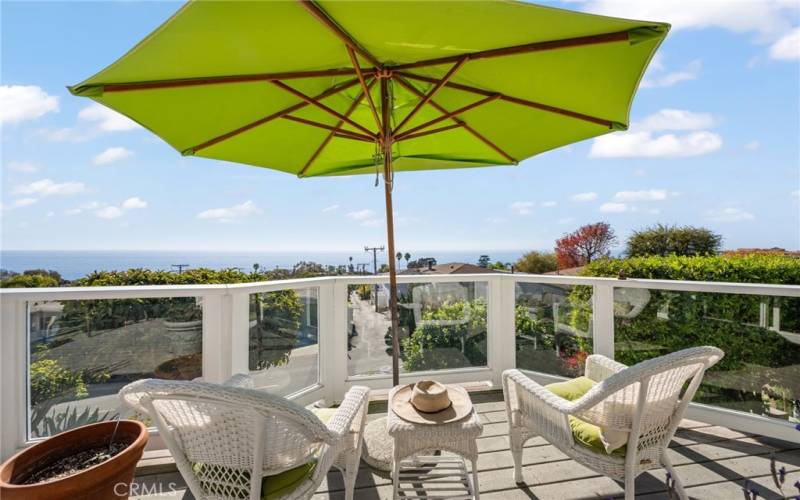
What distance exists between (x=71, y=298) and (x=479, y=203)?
7174cm

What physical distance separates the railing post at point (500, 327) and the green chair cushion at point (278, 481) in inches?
101

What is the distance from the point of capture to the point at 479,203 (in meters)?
71.4

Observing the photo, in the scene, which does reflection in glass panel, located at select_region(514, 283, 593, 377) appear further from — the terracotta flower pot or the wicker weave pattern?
the terracotta flower pot

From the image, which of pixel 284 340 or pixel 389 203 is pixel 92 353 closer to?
pixel 284 340

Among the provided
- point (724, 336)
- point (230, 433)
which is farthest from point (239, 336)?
point (724, 336)

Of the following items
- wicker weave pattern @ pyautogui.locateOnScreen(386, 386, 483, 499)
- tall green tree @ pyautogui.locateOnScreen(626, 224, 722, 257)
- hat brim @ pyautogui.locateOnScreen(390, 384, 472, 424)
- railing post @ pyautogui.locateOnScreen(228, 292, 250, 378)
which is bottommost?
wicker weave pattern @ pyautogui.locateOnScreen(386, 386, 483, 499)

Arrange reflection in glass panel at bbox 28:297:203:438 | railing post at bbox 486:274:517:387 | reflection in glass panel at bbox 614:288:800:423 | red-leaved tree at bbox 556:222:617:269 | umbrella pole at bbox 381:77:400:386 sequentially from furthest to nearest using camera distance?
1. red-leaved tree at bbox 556:222:617:269
2. railing post at bbox 486:274:517:387
3. reflection in glass panel at bbox 614:288:800:423
4. reflection in glass panel at bbox 28:297:203:438
5. umbrella pole at bbox 381:77:400:386

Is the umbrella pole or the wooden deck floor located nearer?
the wooden deck floor

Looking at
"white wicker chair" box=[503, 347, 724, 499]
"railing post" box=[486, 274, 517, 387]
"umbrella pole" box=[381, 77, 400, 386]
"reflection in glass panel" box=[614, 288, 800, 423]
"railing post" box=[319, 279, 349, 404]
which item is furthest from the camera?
"railing post" box=[486, 274, 517, 387]

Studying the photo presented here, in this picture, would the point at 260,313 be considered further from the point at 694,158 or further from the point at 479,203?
the point at 479,203

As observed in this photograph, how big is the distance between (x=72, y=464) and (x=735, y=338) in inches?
172

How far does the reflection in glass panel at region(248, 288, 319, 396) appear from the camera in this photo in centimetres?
304

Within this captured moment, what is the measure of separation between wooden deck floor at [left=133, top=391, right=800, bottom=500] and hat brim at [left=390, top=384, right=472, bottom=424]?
2.03 ft

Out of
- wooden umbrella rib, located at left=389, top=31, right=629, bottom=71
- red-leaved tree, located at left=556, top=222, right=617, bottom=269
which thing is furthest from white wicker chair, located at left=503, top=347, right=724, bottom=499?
red-leaved tree, located at left=556, top=222, right=617, bottom=269
